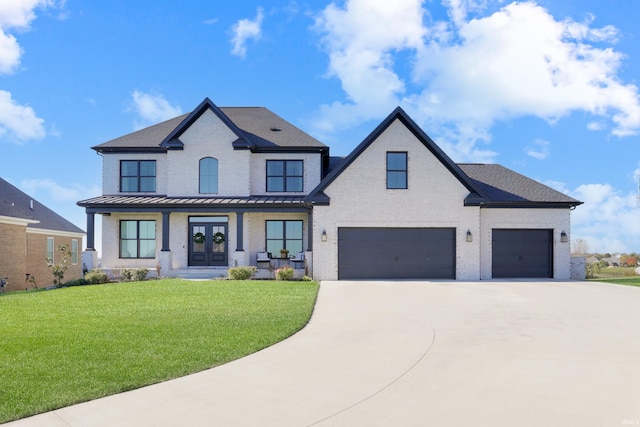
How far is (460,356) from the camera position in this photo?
778cm

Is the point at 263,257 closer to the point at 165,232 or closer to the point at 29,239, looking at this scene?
the point at 165,232

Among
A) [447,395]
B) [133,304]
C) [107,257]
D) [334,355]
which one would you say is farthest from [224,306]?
[107,257]

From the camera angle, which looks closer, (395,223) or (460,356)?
(460,356)

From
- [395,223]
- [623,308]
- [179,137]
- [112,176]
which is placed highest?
[179,137]

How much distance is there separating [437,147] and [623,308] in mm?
10641

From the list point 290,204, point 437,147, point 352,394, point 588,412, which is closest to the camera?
point 588,412

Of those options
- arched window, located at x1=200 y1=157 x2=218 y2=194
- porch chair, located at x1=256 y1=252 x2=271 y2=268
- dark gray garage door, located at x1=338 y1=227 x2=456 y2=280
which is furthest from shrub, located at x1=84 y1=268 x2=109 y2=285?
dark gray garage door, located at x1=338 y1=227 x2=456 y2=280

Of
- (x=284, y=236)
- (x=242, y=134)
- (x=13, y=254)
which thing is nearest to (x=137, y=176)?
(x=242, y=134)

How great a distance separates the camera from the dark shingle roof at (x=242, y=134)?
81.0ft

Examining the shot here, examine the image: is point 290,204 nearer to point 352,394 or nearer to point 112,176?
point 112,176

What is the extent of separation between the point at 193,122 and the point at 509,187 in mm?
17013

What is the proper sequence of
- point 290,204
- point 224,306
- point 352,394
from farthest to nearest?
point 290,204
point 224,306
point 352,394

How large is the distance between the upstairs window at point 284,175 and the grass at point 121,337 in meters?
9.94

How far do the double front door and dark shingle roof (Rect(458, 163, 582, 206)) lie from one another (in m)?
13.5
